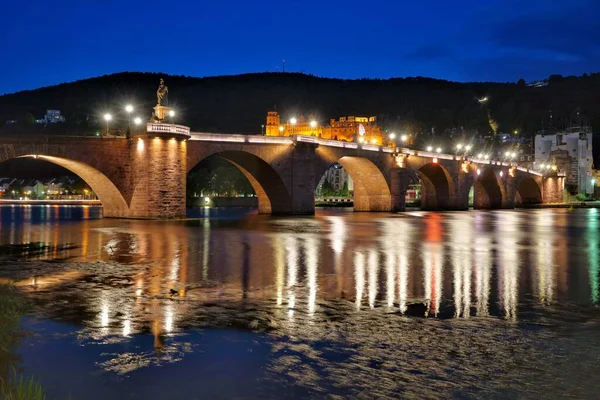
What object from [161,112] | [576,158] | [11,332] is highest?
[576,158]

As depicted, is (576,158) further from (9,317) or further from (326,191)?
(9,317)

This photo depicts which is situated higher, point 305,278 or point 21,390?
point 21,390

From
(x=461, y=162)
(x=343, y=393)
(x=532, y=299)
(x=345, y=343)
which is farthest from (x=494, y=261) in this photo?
(x=461, y=162)

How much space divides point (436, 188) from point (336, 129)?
54630 mm

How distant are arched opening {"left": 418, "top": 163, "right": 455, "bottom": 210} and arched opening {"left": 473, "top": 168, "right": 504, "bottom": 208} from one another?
16171 millimetres

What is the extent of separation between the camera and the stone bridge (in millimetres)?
46906

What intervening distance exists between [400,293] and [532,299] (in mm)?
2827

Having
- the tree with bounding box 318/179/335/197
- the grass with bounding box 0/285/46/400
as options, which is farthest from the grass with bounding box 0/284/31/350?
the tree with bounding box 318/179/335/197

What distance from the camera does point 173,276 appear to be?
1570 cm

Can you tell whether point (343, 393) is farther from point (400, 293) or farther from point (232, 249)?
point (232, 249)

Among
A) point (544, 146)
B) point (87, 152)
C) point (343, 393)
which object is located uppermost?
point (544, 146)

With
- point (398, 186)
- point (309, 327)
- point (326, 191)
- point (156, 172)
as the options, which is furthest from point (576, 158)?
point (309, 327)

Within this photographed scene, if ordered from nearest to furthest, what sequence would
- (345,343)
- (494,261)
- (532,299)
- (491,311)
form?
(345,343) < (491,311) < (532,299) < (494,261)

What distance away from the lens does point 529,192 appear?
127438 millimetres
